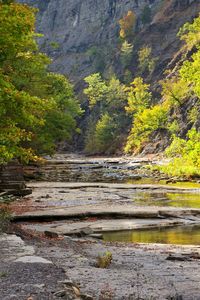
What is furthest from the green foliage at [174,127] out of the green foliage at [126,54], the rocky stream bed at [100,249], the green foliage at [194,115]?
the green foliage at [126,54]

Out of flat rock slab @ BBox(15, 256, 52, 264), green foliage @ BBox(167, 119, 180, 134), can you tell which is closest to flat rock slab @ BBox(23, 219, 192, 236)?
flat rock slab @ BBox(15, 256, 52, 264)

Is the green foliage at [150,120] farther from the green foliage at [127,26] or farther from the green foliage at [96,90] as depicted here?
the green foliage at [127,26]

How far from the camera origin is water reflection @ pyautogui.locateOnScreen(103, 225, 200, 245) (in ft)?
48.4

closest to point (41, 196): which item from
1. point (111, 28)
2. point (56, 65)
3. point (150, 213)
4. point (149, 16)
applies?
point (150, 213)

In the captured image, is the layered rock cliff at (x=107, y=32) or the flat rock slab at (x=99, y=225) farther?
the layered rock cliff at (x=107, y=32)

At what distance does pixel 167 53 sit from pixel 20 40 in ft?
364

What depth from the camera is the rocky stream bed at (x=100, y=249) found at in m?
7.52

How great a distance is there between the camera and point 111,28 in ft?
573

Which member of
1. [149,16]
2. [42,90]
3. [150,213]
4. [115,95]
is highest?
[149,16]

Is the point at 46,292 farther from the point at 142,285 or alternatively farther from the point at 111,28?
the point at 111,28

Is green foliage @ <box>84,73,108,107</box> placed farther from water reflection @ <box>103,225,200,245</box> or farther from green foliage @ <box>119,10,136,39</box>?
water reflection @ <box>103,225,200,245</box>

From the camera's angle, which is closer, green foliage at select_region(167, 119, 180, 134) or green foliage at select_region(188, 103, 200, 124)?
green foliage at select_region(188, 103, 200, 124)

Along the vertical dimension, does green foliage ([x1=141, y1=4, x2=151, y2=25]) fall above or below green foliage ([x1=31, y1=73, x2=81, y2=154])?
above

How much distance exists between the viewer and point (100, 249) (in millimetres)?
12211
